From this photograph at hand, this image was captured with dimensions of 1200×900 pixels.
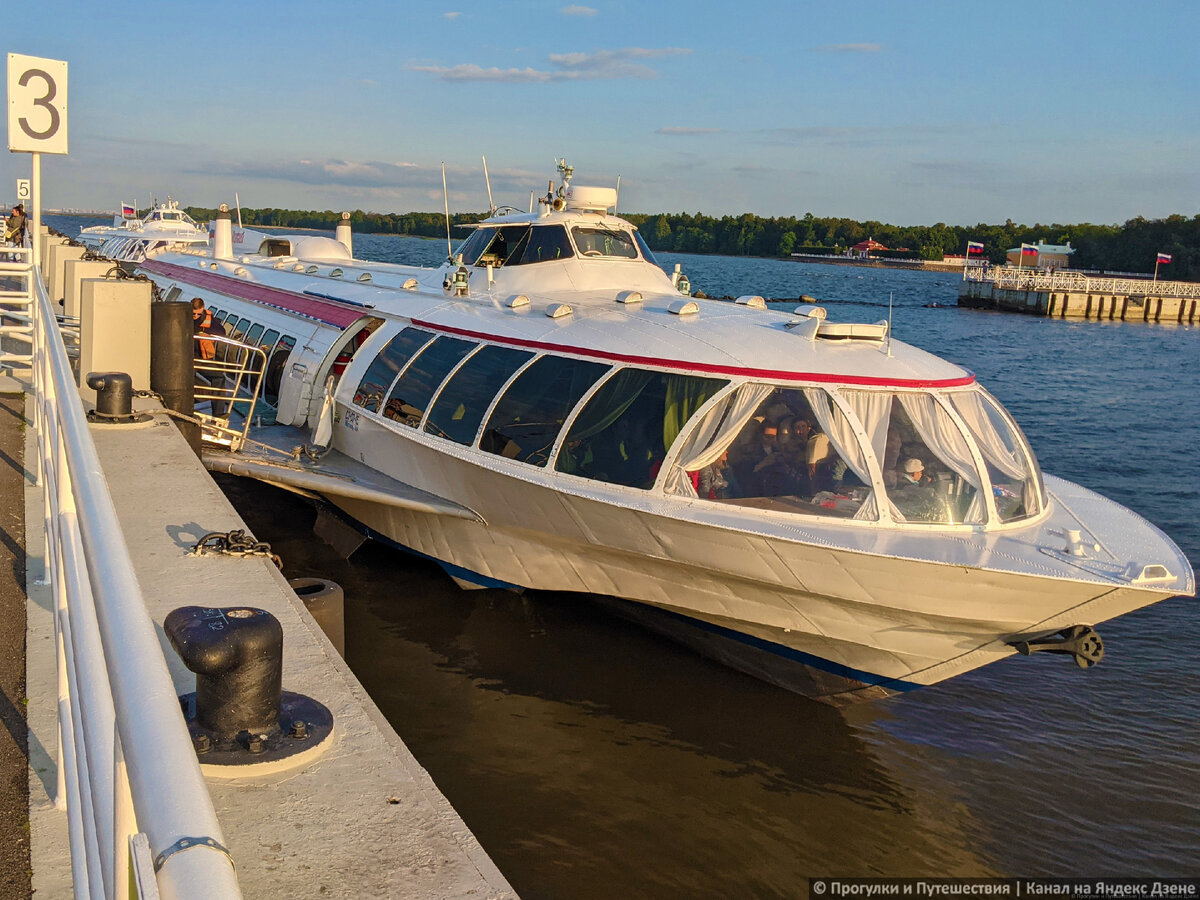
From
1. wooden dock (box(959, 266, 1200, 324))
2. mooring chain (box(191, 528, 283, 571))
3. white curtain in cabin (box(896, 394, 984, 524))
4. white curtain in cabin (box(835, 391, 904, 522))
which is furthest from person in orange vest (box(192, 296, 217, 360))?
wooden dock (box(959, 266, 1200, 324))

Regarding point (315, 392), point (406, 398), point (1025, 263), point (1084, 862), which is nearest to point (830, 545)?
point (1084, 862)

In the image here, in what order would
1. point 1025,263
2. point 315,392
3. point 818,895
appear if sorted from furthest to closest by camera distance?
point 1025,263 < point 315,392 < point 818,895

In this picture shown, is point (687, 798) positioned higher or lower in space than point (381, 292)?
lower

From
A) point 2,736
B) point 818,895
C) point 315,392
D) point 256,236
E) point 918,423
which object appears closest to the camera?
point 2,736

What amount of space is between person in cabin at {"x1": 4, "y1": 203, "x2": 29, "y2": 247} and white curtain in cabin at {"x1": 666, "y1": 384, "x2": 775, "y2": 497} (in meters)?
26.4

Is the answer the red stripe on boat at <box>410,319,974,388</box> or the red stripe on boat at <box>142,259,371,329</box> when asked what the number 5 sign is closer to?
the red stripe on boat at <box>142,259,371,329</box>

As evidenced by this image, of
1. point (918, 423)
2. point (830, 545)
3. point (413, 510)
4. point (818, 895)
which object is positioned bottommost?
point (818, 895)

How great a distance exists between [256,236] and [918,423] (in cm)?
2662

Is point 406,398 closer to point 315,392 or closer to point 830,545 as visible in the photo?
point 315,392

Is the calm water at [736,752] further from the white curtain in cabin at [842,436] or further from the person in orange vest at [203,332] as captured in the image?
the person in orange vest at [203,332]

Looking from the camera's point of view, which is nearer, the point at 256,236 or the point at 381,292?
the point at 381,292

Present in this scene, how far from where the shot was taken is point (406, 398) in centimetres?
1137

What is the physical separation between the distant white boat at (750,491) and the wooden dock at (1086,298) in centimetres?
8793

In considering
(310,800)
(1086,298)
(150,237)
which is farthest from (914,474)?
(1086,298)
